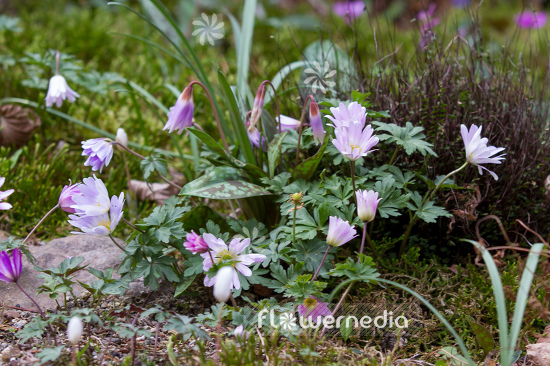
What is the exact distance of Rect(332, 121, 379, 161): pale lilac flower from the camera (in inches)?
54.4

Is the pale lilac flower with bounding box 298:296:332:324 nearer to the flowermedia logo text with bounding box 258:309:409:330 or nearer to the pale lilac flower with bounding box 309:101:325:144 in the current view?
the flowermedia logo text with bounding box 258:309:409:330

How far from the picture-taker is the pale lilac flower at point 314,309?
1.34 m

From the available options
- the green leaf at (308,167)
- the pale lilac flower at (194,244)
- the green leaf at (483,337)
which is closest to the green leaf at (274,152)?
the green leaf at (308,167)

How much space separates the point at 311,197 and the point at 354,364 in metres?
0.52

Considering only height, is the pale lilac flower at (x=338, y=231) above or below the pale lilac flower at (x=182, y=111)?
below

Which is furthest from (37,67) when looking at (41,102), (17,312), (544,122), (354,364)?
(544,122)

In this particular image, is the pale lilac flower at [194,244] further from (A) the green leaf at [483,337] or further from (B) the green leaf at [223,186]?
(A) the green leaf at [483,337]

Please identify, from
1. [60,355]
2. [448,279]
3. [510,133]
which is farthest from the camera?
[510,133]

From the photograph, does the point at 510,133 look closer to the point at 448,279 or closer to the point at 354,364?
the point at 448,279

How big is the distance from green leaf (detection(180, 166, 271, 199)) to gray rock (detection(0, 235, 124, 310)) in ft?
1.07

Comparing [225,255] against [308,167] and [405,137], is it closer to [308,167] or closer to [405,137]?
[308,167]

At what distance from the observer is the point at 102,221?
144 centimetres

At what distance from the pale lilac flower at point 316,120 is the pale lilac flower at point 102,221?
63 cm

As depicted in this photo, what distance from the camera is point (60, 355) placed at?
3.81 ft
